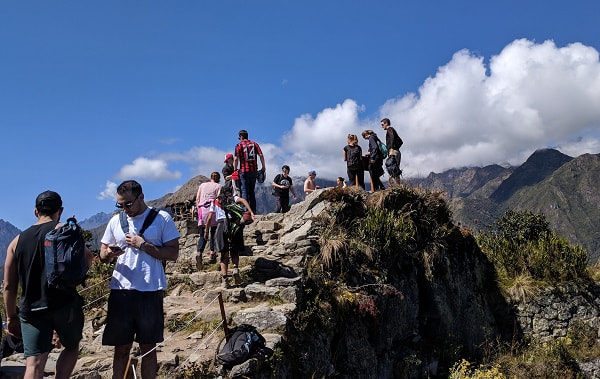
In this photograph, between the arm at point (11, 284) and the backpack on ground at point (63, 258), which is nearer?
the backpack on ground at point (63, 258)

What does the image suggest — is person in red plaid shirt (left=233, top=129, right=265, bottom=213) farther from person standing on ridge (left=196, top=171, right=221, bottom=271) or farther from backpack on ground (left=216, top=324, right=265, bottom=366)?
backpack on ground (left=216, top=324, right=265, bottom=366)

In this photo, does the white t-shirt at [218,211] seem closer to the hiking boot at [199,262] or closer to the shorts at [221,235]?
the shorts at [221,235]

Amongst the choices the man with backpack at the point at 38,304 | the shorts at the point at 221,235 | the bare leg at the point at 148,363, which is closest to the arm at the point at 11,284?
the man with backpack at the point at 38,304

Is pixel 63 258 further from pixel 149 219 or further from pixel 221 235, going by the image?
pixel 221 235

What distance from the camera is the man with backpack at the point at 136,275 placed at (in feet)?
16.3

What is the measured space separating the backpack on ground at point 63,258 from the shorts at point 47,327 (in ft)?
0.98

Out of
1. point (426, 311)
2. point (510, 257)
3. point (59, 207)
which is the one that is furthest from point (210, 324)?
point (510, 257)

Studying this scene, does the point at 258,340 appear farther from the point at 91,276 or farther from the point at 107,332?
the point at 91,276

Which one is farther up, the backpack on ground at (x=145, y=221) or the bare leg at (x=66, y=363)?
the backpack on ground at (x=145, y=221)

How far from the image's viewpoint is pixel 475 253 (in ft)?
54.2

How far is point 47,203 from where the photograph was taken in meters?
4.71

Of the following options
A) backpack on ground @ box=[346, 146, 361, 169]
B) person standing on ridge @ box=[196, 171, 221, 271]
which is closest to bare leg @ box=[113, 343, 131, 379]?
person standing on ridge @ box=[196, 171, 221, 271]

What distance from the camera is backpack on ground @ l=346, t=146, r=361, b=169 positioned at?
1418 centimetres

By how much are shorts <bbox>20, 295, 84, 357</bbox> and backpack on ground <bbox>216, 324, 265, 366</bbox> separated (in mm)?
2148
